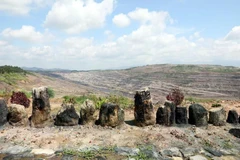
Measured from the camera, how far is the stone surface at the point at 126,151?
9812mm

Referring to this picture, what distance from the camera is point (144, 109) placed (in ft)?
42.8

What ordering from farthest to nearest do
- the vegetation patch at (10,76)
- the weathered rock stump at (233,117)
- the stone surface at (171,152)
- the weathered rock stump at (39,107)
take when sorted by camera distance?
the vegetation patch at (10,76) < the weathered rock stump at (233,117) < the weathered rock stump at (39,107) < the stone surface at (171,152)

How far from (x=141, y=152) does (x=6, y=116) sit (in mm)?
7494

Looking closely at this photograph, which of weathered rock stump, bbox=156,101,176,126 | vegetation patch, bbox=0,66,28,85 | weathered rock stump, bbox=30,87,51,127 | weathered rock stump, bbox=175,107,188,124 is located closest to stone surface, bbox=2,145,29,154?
weathered rock stump, bbox=30,87,51,127

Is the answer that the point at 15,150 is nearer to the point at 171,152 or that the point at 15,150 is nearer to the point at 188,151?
the point at 171,152

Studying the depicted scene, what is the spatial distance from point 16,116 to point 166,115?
25.6ft

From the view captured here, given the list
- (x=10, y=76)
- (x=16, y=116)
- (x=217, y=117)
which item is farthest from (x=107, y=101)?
(x=10, y=76)

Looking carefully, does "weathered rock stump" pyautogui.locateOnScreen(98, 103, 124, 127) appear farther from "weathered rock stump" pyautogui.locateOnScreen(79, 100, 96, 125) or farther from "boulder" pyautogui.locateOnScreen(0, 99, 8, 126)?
"boulder" pyautogui.locateOnScreen(0, 99, 8, 126)

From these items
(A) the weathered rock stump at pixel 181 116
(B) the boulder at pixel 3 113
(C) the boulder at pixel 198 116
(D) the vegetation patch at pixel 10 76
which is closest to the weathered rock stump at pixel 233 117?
(C) the boulder at pixel 198 116

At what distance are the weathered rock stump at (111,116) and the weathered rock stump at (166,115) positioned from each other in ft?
6.92

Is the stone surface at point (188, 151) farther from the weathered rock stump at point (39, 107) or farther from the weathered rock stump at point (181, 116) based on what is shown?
the weathered rock stump at point (39, 107)

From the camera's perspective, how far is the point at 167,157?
9727 millimetres

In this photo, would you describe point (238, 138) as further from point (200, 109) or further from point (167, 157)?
point (167, 157)

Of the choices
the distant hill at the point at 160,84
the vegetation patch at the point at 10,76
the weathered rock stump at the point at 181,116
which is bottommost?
the distant hill at the point at 160,84
